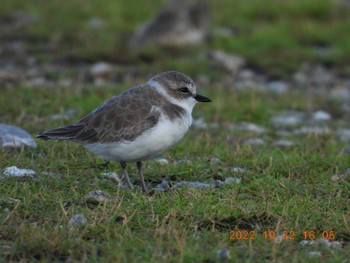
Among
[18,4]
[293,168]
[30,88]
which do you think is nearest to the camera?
[293,168]

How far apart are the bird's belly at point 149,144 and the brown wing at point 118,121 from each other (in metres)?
0.06

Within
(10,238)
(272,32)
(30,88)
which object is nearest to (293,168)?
(10,238)

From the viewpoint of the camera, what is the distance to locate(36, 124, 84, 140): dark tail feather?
7.22 meters

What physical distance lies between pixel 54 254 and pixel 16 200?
3.64 feet

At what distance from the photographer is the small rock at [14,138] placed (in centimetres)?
803

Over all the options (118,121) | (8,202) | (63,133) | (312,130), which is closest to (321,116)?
(312,130)

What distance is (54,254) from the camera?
534 cm

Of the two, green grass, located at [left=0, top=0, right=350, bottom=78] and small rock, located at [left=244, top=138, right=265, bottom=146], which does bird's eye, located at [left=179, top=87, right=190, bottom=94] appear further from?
green grass, located at [left=0, top=0, right=350, bottom=78]

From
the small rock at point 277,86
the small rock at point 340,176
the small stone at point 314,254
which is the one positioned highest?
the small stone at point 314,254

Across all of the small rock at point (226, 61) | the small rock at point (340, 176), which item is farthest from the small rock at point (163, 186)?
the small rock at point (226, 61)

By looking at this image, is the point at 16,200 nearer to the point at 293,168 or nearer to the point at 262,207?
the point at 262,207

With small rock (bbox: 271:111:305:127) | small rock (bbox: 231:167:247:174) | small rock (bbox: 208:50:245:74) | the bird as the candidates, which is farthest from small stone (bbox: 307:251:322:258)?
the bird

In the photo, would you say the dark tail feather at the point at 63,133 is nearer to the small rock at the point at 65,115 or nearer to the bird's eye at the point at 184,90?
the bird's eye at the point at 184,90
